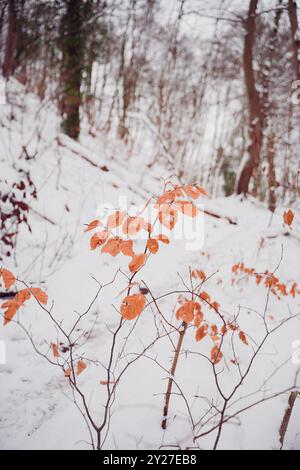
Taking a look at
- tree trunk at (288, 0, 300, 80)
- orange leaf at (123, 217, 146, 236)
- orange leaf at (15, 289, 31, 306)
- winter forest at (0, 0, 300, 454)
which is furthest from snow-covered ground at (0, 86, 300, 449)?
tree trunk at (288, 0, 300, 80)

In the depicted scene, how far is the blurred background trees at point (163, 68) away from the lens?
640cm

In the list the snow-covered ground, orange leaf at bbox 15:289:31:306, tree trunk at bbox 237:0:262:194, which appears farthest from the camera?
tree trunk at bbox 237:0:262:194

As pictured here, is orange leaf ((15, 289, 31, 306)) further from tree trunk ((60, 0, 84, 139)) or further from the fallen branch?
tree trunk ((60, 0, 84, 139))

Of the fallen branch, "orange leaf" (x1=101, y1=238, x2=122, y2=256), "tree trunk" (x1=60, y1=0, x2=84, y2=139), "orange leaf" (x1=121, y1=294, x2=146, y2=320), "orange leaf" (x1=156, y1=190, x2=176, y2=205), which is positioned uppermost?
"tree trunk" (x1=60, y1=0, x2=84, y2=139)

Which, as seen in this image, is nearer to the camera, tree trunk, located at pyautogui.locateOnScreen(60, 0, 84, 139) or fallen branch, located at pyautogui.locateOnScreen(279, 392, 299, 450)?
fallen branch, located at pyautogui.locateOnScreen(279, 392, 299, 450)

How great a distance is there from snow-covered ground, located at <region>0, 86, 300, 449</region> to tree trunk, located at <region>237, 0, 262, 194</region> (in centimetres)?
306

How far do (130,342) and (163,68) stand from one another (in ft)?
36.0

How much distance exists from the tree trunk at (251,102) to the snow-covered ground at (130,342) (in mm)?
3063

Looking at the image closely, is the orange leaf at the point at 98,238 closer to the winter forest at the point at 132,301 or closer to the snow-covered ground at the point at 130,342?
the winter forest at the point at 132,301

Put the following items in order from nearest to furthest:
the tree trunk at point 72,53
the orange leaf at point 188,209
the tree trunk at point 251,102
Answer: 1. the orange leaf at point 188,209
2. the tree trunk at point 72,53
3. the tree trunk at point 251,102

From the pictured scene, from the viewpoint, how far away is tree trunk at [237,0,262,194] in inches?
257

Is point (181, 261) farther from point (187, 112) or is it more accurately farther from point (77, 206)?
point (187, 112)

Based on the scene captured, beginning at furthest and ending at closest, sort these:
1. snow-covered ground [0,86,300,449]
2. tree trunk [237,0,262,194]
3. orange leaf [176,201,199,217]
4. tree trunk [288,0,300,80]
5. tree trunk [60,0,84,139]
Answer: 1. tree trunk [237,0,262,194]
2. tree trunk [60,0,84,139]
3. tree trunk [288,0,300,80]
4. snow-covered ground [0,86,300,449]
5. orange leaf [176,201,199,217]

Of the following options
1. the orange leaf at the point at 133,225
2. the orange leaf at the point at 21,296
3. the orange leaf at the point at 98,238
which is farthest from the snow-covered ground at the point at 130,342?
the orange leaf at the point at 21,296
